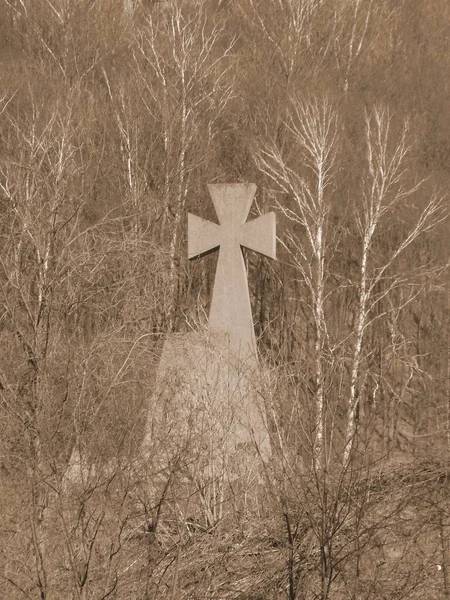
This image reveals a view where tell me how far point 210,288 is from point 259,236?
719cm

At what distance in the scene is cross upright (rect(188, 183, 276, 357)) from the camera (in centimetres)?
959

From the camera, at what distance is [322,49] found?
19.3 m

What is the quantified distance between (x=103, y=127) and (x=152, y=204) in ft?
7.26

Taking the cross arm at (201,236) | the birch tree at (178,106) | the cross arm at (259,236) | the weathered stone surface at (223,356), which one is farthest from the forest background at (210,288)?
the cross arm at (259,236)

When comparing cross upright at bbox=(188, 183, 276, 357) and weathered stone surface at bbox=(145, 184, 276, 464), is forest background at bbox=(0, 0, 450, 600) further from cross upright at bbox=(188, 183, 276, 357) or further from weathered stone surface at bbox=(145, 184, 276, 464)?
cross upright at bbox=(188, 183, 276, 357)

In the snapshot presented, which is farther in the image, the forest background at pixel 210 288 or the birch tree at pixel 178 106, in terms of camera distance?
the birch tree at pixel 178 106

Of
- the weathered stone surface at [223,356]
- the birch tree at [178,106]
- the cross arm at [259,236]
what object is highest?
the birch tree at [178,106]

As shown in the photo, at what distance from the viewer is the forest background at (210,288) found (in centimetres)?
608

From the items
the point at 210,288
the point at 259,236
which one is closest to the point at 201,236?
the point at 259,236

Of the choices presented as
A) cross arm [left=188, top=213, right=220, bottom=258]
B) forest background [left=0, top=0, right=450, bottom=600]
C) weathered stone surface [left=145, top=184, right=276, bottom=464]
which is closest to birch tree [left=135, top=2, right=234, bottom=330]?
forest background [left=0, top=0, right=450, bottom=600]

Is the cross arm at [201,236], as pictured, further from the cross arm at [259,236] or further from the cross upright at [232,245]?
the cross arm at [259,236]

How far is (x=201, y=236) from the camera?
9.81m

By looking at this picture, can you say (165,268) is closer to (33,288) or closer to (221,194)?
(33,288)

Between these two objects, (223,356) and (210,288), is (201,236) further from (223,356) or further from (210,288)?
(210,288)
